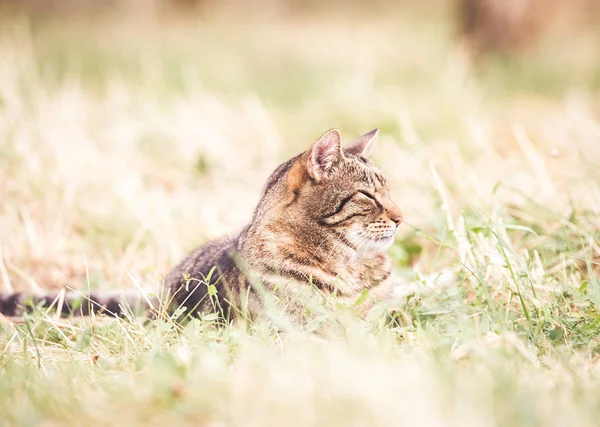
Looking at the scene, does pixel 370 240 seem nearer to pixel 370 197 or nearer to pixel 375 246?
pixel 375 246

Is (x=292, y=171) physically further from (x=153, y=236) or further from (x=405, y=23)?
(x=405, y=23)

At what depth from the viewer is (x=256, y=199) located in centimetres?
416

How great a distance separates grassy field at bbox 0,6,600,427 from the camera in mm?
1605

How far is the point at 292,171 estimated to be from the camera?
252 centimetres

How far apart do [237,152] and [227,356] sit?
2.99 m

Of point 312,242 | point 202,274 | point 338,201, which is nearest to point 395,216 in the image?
point 338,201

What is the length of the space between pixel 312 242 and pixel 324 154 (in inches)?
12.4

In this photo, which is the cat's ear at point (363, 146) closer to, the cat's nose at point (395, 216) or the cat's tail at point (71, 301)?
the cat's nose at point (395, 216)

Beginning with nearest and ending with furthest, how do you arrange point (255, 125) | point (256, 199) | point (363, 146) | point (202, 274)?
point (202, 274) → point (363, 146) → point (256, 199) → point (255, 125)

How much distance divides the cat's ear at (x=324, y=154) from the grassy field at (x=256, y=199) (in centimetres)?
51

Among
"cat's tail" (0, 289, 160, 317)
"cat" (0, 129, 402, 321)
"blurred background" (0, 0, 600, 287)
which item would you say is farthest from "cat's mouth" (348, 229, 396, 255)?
"cat's tail" (0, 289, 160, 317)

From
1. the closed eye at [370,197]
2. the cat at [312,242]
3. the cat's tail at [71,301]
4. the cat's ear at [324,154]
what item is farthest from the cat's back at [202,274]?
the closed eye at [370,197]

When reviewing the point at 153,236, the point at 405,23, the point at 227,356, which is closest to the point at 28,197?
the point at 153,236

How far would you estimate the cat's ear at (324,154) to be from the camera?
243 cm
